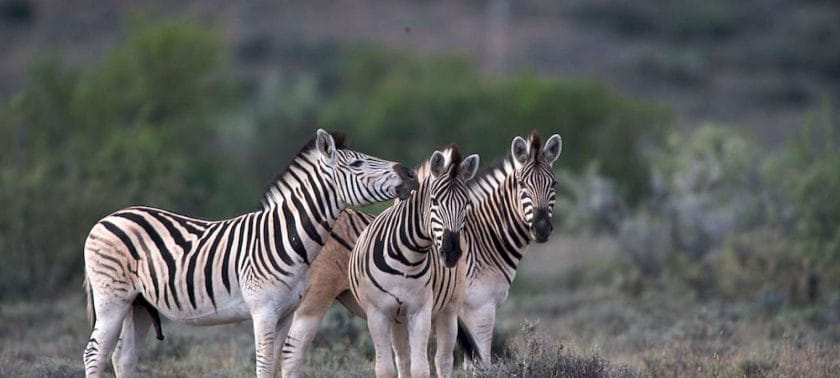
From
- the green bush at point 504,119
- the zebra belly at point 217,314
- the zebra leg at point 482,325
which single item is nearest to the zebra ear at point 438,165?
the zebra leg at point 482,325

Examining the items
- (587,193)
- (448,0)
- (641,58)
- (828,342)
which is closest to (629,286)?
(587,193)

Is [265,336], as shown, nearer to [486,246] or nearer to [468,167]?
[468,167]

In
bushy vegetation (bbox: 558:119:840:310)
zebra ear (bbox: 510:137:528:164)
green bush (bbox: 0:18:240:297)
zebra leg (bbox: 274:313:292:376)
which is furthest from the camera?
green bush (bbox: 0:18:240:297)

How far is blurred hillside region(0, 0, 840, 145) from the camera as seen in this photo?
47906 millimetres

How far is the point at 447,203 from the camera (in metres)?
8.25

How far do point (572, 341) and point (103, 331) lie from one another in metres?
4.05

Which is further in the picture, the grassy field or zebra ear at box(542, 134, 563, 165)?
the grassy field

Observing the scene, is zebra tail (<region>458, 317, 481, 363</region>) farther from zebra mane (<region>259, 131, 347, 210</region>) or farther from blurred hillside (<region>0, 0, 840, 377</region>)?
zebra mane (<region>259, 131, 347, 210</region>)

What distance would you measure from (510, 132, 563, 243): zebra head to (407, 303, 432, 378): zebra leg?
1.18m

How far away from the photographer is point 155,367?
10.7 metres

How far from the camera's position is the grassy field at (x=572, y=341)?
9656 millimetres

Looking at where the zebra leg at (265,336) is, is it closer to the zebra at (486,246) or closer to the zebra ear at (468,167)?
the zebra at (486,246)

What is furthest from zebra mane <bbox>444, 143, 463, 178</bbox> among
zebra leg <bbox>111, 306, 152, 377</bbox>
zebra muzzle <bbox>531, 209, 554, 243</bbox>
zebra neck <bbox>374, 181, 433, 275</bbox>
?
zebra leg <bbox>111, 306, 152, 377</bbox>

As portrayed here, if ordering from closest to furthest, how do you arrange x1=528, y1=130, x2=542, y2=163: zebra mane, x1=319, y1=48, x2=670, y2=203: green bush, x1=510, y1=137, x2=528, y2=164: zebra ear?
x1=528, y1=130, x2=542, y2=163: zebra mane
x1=510, y1=137, x2=528, y2=164: zebra ear
x1=319, y1=48, x2=670, y2=203: green bush
